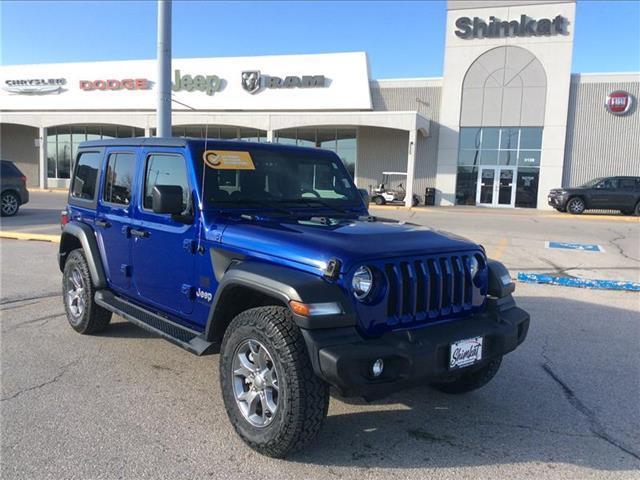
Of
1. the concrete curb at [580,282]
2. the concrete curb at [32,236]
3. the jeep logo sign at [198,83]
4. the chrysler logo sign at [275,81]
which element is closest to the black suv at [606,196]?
the chrysler logo sign at [275,81]

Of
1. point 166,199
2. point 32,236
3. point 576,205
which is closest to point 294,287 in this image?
point 166,199

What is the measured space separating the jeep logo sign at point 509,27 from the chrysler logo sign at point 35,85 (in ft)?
80.1

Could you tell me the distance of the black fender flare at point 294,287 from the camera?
9.58 feet

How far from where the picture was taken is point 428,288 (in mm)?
3318

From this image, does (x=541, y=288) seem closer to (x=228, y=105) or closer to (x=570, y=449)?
(x=570, y=449)

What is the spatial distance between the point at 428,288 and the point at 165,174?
2.34 m

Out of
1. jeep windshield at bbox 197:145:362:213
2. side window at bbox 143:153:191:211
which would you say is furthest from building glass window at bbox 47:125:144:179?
jeep windshield at bbox 197:145:362:213

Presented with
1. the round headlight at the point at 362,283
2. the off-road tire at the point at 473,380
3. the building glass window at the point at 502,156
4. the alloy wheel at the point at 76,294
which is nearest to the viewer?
the round headlight at the point at 362,283

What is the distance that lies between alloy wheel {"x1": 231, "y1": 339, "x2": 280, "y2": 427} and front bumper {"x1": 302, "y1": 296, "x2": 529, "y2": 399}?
40cm

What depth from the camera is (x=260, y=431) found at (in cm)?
316

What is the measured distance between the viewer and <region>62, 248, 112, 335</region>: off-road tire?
5129 mm

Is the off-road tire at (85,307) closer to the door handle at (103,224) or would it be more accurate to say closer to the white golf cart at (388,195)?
the door handle at (103,224)

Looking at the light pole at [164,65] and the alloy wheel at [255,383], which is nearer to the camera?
the alloy wheel at [255,383]

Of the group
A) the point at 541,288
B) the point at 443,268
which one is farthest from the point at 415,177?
the point at 443,268
